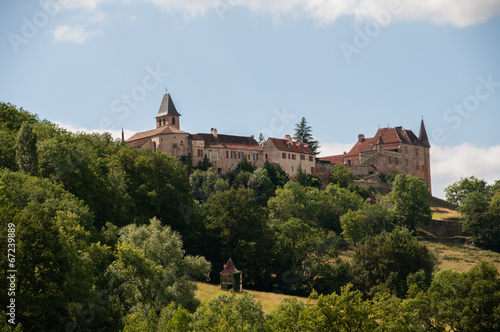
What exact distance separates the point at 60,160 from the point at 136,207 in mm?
9763

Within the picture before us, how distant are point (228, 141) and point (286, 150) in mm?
7918

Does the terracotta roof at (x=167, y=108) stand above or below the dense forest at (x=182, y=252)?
above

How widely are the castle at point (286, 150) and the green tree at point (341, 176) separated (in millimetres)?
1891

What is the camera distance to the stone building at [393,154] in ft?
351

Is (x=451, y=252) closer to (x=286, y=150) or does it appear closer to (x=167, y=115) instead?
(x=286, y=150)

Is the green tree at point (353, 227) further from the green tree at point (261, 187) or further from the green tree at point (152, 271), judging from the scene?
the green tree at point (152, 271)

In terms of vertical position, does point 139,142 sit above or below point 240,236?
above

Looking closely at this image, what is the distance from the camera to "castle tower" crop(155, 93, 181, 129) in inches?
3907

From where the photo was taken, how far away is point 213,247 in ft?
205

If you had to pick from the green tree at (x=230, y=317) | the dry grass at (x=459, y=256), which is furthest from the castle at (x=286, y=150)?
the green tree at (x=230, y=317)

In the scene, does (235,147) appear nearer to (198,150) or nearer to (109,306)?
(198,150)

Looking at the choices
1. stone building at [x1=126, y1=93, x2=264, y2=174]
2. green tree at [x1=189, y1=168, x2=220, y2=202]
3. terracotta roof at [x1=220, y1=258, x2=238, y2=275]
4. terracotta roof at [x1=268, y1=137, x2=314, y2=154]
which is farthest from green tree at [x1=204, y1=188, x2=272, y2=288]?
terracotta roof at [x1=268, y1=137, x2=314, y2=154]

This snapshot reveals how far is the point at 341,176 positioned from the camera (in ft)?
330

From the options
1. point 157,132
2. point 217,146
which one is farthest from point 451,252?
point 157,132
